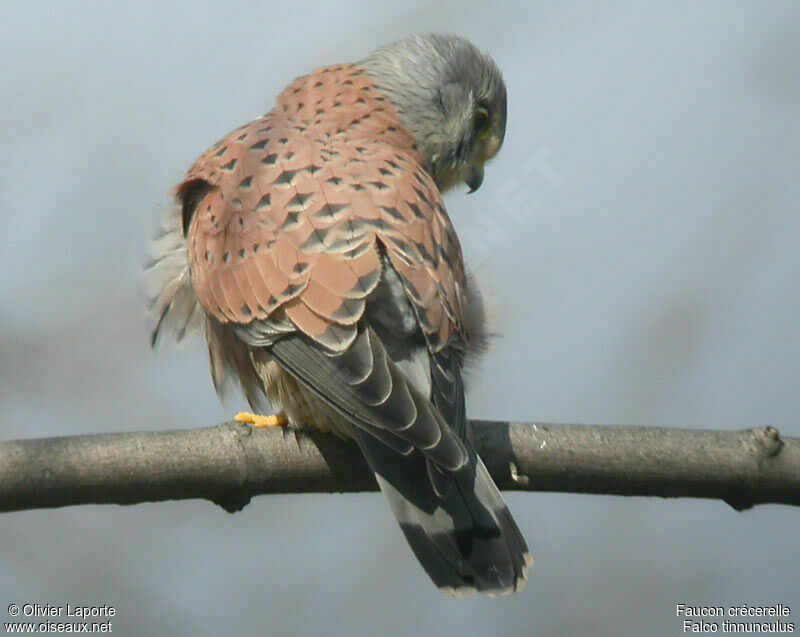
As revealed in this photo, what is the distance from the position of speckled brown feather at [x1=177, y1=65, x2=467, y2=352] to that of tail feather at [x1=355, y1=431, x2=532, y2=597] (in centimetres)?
32

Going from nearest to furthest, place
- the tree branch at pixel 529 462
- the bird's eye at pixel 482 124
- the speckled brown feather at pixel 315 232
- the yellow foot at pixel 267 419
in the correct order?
the tree branch at pixel 529 462
the speckled brown feather at pixel 315 232
the yellow foot at pixel 267 419
the bird's eye at pixel 482 124

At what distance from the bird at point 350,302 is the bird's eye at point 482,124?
60cm

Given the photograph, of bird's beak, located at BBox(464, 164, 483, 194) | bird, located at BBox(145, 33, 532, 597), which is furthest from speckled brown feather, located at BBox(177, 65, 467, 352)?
bird's beak, located at BBox(464, 164, 483, 194)

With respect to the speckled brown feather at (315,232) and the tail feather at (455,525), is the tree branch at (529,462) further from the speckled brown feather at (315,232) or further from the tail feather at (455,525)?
the speckled brown feather at (315,232)

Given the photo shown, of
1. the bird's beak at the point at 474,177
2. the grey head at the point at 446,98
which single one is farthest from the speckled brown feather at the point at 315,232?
the bird's beak at the point at 474,177

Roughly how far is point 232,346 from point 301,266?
48 centimetres

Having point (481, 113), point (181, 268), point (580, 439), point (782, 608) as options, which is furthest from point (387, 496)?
point (782, 608)

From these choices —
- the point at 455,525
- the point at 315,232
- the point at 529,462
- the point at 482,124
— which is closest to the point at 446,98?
the point at 482,124

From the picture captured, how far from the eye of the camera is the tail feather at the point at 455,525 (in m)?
2.48

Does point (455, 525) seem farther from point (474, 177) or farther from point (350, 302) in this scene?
point (474, 177)

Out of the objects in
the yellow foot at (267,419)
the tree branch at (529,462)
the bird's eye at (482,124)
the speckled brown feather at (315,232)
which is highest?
the speckled brown feather at (315,232)

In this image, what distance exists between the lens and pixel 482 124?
4.36 m

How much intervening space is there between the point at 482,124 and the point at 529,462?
2.05 metres

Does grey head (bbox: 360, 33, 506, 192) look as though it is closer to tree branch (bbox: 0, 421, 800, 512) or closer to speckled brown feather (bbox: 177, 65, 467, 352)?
speckled brown feather (bbox: 177, 65, 467, 352)
